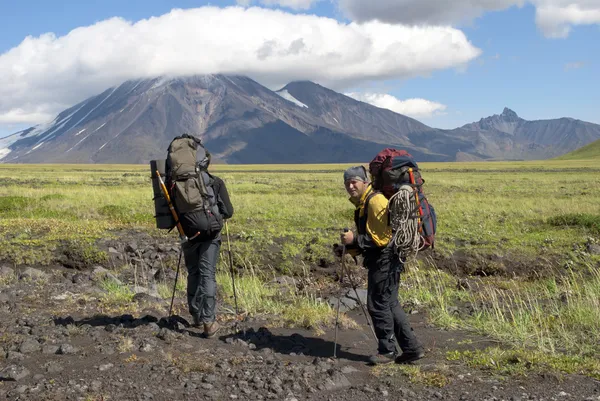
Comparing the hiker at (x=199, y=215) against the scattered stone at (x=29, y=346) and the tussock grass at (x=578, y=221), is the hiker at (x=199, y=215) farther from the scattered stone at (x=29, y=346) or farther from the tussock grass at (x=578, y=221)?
the tussock grass at (x=578, y=221)

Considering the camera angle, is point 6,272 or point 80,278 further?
point 6,272

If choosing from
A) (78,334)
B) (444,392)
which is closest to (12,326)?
(78,334)

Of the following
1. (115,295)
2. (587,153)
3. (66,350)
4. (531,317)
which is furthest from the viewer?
(587,153)

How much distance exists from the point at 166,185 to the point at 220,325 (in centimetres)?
202

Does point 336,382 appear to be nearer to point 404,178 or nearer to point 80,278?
point 404,178

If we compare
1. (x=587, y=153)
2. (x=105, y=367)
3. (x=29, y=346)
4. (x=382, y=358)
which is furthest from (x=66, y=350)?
(x=587, y=153)

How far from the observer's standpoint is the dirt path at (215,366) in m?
5.26

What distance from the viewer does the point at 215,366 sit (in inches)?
230

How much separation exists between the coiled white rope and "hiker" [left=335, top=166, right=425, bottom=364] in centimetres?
9

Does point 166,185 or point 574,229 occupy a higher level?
point 166,185

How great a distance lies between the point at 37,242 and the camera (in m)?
13.4

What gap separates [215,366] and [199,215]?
1781 mm

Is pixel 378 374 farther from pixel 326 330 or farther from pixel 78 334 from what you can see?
pixel 78 334

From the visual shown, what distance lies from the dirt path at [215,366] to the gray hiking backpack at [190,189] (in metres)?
1.33
